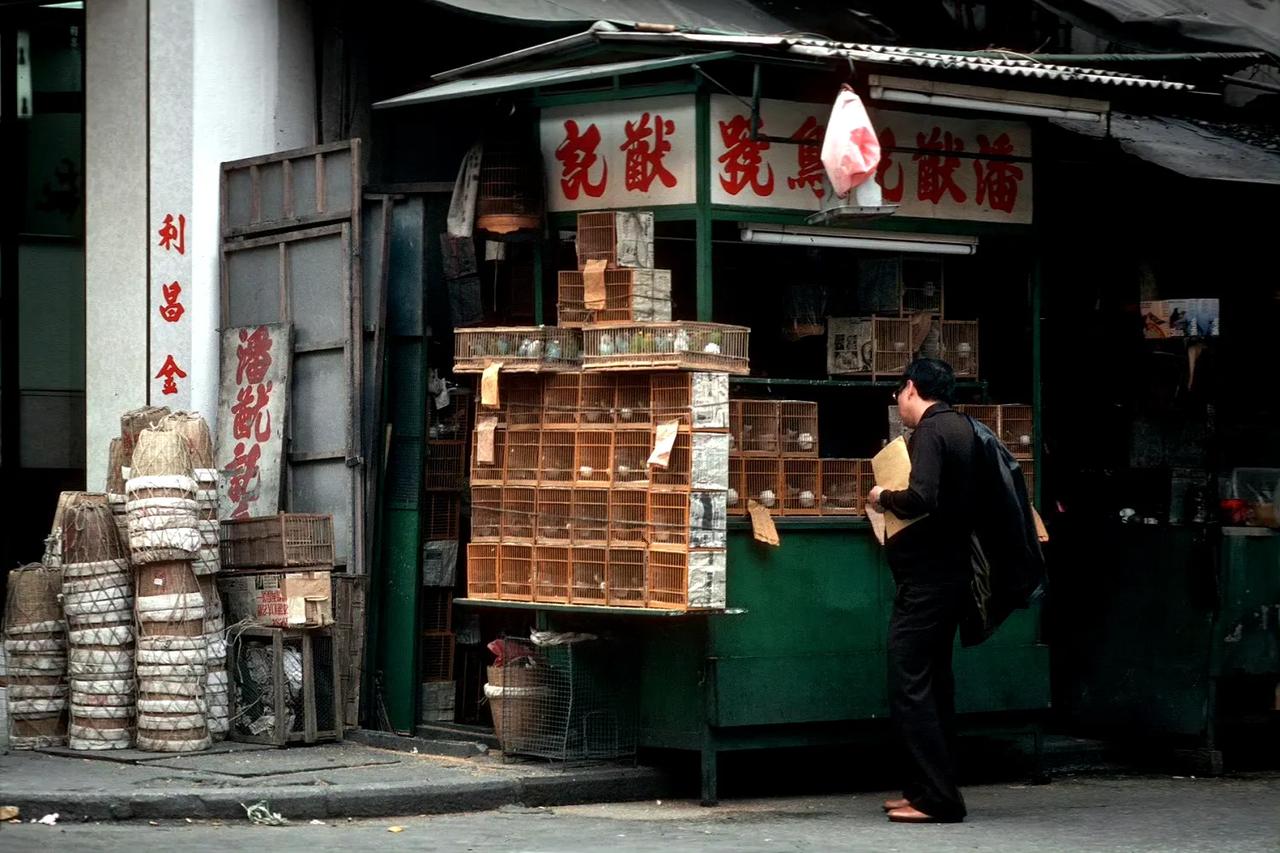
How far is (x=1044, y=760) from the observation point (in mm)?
11375

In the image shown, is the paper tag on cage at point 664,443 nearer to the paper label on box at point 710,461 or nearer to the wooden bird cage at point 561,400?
the paper label on box at point 710,461

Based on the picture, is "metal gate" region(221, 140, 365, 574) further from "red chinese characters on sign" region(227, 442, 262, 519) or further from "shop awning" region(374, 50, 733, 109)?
"shop awning" region(374, 50, 733, 109)

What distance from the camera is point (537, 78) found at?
10305mm

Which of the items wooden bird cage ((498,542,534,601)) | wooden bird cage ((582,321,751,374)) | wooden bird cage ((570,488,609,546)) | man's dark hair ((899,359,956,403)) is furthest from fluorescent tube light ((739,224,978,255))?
wooden bird cage ((498,542,534,601))

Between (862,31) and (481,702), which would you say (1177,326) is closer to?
(862,31)

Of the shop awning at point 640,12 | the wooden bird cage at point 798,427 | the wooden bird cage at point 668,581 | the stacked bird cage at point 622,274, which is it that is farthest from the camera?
the shop awning at point 640,12

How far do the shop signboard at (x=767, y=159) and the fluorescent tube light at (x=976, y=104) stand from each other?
45 centimetres

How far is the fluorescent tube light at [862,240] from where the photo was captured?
33.8ft

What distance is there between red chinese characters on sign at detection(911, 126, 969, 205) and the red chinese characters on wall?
157 inches

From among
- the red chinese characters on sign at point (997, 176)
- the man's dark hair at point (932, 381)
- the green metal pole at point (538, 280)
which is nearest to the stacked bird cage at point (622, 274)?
the green metal pole at point (538, 280)

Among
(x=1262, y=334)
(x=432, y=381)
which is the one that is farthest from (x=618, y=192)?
(x=1262, y=334)

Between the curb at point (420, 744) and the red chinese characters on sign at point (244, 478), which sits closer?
the curb at point (420, 744)

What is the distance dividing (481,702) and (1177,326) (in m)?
4.74

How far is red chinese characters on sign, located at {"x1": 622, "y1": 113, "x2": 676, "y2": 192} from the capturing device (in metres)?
10.1
